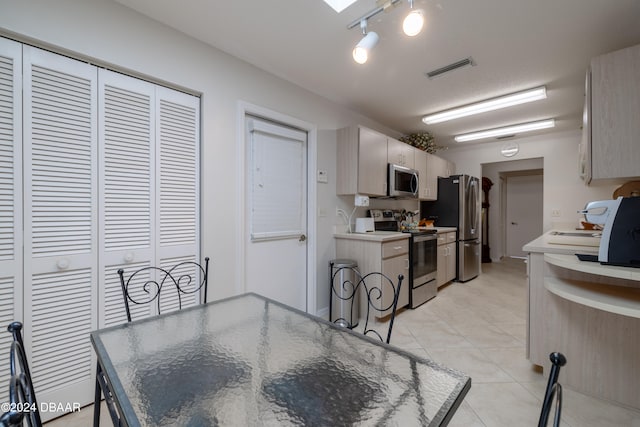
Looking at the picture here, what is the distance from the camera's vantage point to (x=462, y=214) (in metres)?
4.45

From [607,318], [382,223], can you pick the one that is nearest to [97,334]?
[607,318]

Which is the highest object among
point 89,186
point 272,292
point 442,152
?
point 442,152

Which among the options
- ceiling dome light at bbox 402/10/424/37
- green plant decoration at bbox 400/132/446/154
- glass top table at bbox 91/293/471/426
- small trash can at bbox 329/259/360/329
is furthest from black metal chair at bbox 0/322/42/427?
green plant decoration at bbox 400/132/446/154

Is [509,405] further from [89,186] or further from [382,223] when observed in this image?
[89,186]

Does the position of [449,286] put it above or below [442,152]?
below

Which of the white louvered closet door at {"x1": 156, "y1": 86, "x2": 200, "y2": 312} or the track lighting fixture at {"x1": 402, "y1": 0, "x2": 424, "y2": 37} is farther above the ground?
the track lighting fixture at {"x1": 402, "y1": 0, "x2": 424, "y2": 37}

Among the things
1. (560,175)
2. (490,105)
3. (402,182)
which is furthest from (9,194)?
(560,175)

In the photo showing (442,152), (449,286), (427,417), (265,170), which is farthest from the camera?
(442,152)

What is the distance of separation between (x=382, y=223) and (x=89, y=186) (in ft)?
10.1

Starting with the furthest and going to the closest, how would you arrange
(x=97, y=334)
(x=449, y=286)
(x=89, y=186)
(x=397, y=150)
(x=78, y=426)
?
(x=449, y=286)
(x=397, y=150)
(x=89, y=186)
(x=78, y=426)
(x=97, y=334)

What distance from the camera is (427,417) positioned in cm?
72

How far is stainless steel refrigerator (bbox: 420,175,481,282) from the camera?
175 inches

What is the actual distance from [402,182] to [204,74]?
8.70 feet

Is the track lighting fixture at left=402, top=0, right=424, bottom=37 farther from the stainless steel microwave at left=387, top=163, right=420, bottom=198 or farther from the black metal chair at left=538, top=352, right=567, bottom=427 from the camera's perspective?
the stainless steel microwave at left=387, top=163, right=420, bottom=198
